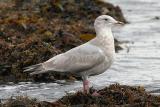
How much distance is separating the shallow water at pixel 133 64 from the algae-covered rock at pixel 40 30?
0.58 meters

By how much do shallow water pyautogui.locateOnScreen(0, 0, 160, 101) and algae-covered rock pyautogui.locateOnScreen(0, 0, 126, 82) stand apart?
577 mm

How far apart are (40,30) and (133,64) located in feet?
7.81

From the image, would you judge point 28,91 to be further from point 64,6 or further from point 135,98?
point 64,6

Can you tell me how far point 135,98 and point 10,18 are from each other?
7.15 meters

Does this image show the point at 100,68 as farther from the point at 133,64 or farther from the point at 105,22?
the point at 133,64

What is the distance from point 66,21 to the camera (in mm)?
17484

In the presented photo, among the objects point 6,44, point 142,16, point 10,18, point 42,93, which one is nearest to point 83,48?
point 42,93

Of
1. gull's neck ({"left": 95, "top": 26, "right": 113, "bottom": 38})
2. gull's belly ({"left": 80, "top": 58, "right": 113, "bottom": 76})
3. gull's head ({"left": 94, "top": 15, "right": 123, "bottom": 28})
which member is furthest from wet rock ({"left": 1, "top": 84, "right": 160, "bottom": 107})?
gull's head ({"left": 94, "top": 15, "right": 123, "bottom": 28})

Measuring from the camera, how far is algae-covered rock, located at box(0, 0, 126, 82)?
12.6m

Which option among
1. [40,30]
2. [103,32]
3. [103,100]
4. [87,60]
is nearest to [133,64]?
[40,30]

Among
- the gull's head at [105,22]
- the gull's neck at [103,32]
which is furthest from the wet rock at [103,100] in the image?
the gull's head at [105,22]

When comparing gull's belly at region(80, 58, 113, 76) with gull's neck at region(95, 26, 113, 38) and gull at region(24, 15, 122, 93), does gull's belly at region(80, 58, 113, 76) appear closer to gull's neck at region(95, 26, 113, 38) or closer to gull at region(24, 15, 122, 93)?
gull at region(24, 15, 122, 93)

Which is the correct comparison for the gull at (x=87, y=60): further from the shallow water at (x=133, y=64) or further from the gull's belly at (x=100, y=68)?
the shallow water at (x=133, y=64)

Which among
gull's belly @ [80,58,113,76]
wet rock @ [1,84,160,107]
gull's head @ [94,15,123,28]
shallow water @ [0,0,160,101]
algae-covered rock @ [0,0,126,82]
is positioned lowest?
shallow water @ [0,0,160,101]
